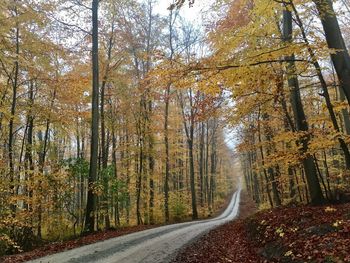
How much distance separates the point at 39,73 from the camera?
61.4ft

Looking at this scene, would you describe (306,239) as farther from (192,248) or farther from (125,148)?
(125,148)

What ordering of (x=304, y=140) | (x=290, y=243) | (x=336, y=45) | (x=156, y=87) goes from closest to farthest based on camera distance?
(x=336, y=45) → (x=290, y=243) → (x=156, y=87) → (x=304, y=140)

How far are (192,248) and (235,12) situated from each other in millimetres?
10685

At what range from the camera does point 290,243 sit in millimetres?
8031

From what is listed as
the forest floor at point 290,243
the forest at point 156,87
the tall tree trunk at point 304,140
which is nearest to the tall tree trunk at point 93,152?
the forest at point 156,87

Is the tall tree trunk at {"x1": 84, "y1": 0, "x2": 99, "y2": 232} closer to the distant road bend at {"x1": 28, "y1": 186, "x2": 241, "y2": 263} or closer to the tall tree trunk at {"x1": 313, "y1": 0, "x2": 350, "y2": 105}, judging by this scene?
the distant road bend at {"x1": 28, "y1": 186, "x2": 241, "y2": 263}

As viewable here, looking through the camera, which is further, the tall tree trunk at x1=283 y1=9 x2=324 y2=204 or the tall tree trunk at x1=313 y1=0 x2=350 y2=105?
the tall tree trunk at x1=283 y1=9 x2=324 y2=204

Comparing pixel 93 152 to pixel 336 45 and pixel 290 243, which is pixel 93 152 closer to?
pixel 290 243

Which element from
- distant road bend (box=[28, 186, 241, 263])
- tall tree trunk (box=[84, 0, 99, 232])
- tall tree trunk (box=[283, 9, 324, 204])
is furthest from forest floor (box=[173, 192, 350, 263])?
tall tree trunk (box=[84, 0, 99, 232])

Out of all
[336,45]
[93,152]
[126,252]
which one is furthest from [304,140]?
[93,152]

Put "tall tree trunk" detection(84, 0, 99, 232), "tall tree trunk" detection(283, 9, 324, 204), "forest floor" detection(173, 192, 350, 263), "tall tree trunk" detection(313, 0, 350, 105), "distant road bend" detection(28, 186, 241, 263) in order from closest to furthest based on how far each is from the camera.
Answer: "forest floor" detection(173, 192, 350, 263) < "tall tree trunk" detection(313, 0, 350, 105) < "distant road bend" detection(28, 186, 241, 263) < "tall tree trunk" detection(283, 9, 324, 204) < "tall tree trunk" detection(84, 0, 99, 232)

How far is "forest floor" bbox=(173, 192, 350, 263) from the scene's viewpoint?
6.46 metres

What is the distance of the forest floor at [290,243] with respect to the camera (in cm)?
646

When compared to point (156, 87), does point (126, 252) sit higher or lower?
lower
